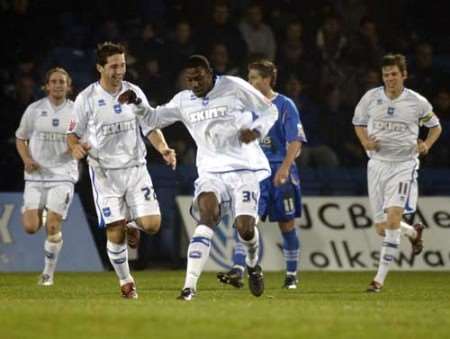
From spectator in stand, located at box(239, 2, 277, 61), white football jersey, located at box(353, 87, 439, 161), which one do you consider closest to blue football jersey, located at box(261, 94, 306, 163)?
white football jersey, located at box(353, 87, 439, 161)

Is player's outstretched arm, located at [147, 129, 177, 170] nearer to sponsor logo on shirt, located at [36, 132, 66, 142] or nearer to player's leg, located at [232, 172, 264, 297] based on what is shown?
player's leg, located at [232, 172, 264, 297]

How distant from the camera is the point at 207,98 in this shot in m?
12.1

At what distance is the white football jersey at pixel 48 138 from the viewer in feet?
53.8

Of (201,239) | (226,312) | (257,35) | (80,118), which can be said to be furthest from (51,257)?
(257,35)

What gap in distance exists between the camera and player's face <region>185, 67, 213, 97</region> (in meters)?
11.9

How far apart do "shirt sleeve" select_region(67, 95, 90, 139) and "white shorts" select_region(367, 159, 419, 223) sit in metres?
3.82

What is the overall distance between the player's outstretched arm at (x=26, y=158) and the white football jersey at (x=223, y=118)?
4344mm

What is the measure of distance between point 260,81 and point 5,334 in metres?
6.52

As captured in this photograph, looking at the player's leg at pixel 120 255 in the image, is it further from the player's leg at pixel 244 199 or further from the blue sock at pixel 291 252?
the blue sock at pixel 291 252

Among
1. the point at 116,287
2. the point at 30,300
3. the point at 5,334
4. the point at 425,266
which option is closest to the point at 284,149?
the point at 116,287

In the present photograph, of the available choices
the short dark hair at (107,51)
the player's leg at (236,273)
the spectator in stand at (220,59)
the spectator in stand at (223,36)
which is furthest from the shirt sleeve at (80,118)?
the spectator in stand at (223,36)

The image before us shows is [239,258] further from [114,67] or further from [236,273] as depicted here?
[114,67]

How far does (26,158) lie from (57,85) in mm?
967

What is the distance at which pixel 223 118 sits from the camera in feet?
39.6
